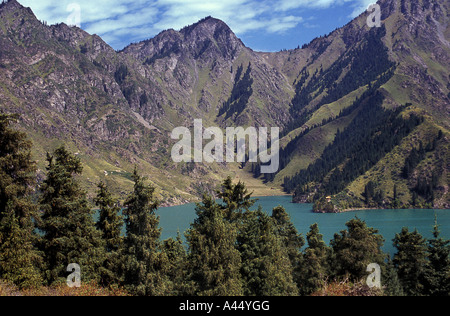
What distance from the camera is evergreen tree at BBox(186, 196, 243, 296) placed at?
32031 mm

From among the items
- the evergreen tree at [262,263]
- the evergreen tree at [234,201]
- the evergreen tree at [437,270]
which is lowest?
the evergreen tree at [437,270]

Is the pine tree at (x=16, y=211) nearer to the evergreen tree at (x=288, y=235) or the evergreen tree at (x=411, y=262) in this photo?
the evergreen tree at (x=288, y=235)

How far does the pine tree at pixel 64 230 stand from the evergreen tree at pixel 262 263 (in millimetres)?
16408

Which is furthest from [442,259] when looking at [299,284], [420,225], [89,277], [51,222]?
[420,225]

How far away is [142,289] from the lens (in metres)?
33.8

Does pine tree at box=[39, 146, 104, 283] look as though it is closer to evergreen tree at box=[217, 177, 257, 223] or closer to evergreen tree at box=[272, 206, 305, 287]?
evergreen tree at box=[217, 177, 257, 223]

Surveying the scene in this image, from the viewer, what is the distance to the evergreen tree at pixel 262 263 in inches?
1441

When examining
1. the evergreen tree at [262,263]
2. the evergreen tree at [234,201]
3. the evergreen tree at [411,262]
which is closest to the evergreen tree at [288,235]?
the evergreen tree at [234,201]

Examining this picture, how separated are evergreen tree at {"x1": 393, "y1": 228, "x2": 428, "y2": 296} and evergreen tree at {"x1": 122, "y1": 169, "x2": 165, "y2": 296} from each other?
159 feet

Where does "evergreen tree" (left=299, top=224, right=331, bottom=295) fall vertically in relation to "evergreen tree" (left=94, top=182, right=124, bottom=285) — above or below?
below

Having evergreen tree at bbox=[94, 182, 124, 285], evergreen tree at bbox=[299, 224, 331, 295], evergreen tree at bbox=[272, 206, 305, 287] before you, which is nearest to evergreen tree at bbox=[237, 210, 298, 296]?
evergreen tree at bbox=[94, 182, 124, 285]

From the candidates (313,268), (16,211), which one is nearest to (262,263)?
(313,268)
